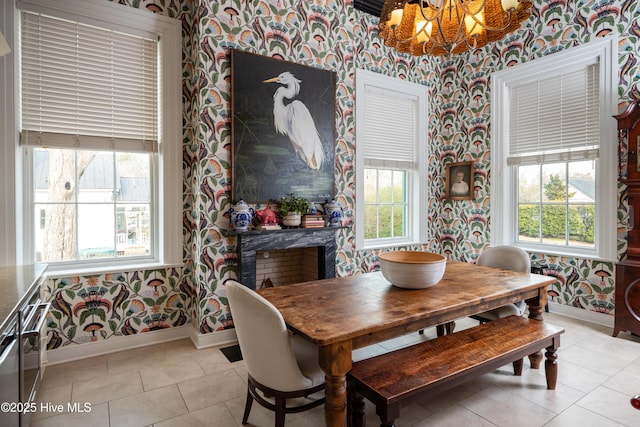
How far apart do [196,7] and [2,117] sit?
5.67ft

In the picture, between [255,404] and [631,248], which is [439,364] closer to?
[255,404]

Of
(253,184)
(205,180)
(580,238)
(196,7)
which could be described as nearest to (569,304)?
(580,238)

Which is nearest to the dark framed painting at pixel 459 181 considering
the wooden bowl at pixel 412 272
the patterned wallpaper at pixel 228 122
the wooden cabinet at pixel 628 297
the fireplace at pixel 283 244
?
the patterned wallpaper at pixel 228 122

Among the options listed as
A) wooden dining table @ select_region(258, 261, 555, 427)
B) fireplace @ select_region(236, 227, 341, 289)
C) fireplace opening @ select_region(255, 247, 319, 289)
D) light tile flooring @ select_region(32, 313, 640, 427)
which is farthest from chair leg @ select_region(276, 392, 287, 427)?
fireplace opening @ select_region(255, 247, 319, 289)

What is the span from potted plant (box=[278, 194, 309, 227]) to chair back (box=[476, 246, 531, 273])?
1692 mm

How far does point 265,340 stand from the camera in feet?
5.17

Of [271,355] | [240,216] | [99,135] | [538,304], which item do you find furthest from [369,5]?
A: [271,355]

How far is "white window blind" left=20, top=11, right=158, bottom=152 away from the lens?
2.72 metres

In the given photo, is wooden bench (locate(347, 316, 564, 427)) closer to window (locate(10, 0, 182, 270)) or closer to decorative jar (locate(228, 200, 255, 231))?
decorative jar (locate(228, 200, 255, 231))

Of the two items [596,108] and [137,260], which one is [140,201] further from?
[596,108]

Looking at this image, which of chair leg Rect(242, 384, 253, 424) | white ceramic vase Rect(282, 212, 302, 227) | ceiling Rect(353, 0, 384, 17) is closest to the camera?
chair leg Rect(242, 384, 253, 424)

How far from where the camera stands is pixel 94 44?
9.53 ft

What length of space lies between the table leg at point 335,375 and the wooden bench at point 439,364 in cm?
12

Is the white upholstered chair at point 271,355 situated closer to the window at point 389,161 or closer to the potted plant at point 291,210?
the potted plant at point 291,210
